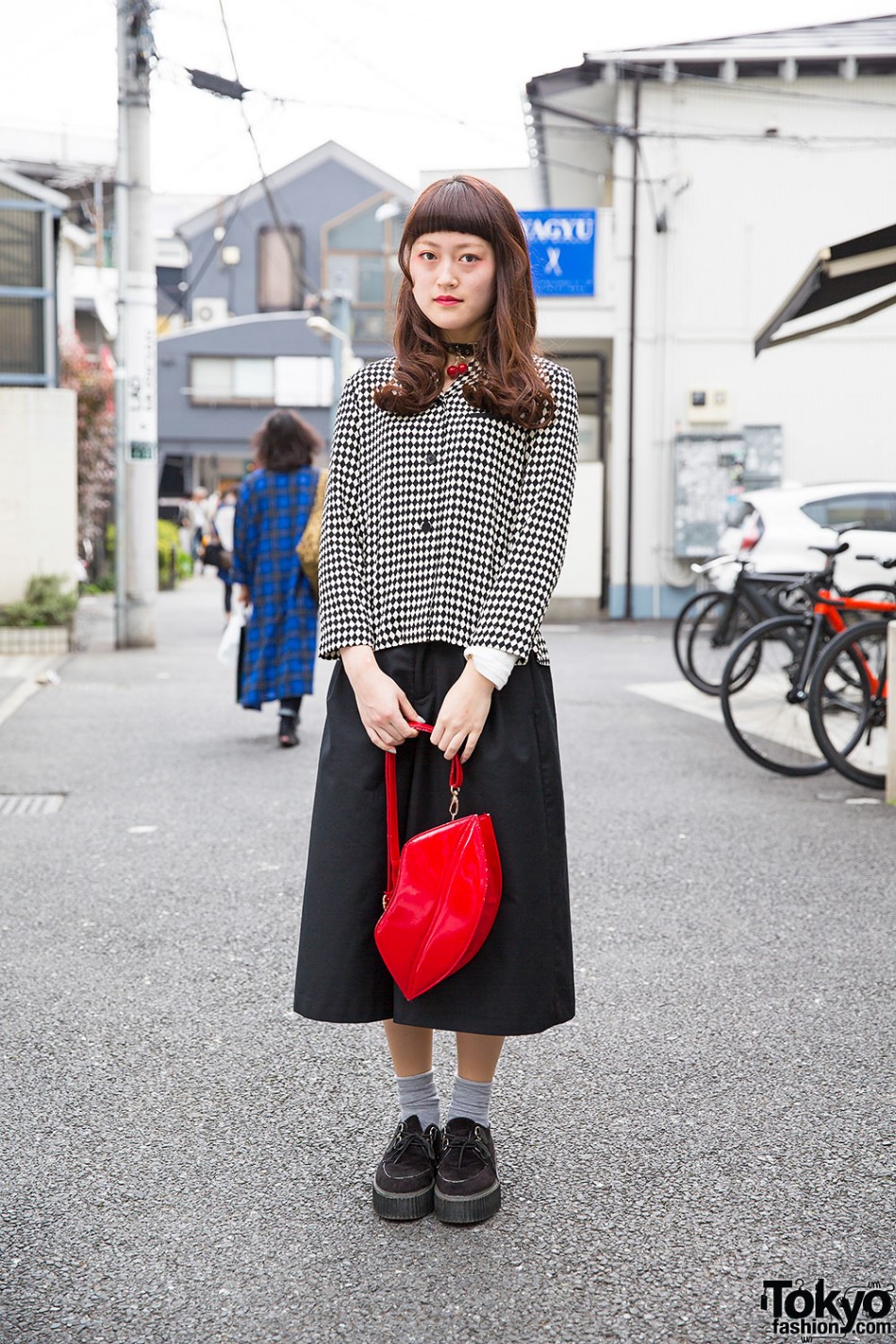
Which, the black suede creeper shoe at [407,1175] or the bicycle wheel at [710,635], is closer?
the black suede creeper shoe at [407,1175]

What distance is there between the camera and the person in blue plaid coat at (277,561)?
7.31m

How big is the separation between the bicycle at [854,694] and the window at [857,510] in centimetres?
496

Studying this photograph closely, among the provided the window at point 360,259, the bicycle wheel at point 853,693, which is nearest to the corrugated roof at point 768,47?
the bicycle wheel at point 853,693

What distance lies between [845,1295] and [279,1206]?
0.97 metres

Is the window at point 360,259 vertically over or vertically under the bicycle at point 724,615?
over

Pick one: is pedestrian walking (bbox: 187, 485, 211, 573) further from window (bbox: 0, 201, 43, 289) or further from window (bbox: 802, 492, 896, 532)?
window (bbox: 802, 492, 896, 532)

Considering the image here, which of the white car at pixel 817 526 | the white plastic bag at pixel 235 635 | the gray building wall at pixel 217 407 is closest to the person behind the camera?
the white plastic bag at pixel 235 635

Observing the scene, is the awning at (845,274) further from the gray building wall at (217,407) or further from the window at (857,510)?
the gray building wall at (217,407)

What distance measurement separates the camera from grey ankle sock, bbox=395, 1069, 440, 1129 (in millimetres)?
2539

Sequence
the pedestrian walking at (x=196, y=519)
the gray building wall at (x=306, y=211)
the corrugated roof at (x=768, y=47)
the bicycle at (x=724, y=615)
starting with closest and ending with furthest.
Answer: the bicycle at (x=724, y=615) < the corrugated roof at (x=768, y=47) < the pedestrian walking at (x=196, y=519) < the gray building wall at (x=306, y=211)

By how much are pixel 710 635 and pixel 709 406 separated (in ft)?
23.7

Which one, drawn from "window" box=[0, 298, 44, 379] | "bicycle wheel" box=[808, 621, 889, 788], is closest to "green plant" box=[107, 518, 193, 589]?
"window" box=[0, 298, 44, 379]

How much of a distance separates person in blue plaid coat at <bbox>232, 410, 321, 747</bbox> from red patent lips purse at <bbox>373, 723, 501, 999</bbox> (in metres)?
5.09

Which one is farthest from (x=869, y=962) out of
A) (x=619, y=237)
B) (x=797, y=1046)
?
(x=619, y=237)
